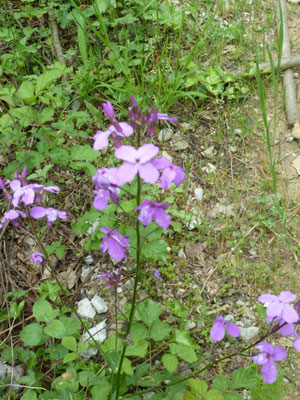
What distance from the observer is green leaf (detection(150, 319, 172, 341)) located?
202 cm

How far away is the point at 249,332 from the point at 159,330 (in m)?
0.68

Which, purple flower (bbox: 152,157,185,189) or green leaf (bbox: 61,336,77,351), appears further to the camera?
green leaf (bbox: 61,336,77,351)

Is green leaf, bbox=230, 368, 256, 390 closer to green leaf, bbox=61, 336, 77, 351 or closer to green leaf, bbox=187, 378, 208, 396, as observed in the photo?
green leaf, bbox=187, 378, 208, 396

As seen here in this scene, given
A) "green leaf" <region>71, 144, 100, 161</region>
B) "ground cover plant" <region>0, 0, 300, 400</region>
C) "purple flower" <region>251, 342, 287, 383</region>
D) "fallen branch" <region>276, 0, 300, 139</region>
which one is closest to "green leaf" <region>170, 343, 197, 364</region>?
"ground cover plant" <region>0, 0, 300, 400</region>

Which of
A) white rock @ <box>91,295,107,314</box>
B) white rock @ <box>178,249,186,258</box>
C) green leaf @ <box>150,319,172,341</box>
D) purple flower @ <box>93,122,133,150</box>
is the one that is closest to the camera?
purple flower @ <box>93,122,133,150</box>

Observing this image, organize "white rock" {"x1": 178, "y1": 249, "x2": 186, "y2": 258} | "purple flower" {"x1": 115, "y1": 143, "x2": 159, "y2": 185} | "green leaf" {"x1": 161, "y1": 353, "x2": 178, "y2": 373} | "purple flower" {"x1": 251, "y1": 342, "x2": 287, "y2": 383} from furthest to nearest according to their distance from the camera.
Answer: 1. "white rock" {"x1": 178, "y1": 249, "x2": 186, "y2": 258}
2. "green leaf" {"x1": 161, "y1": 353, "x2": 178, "y2": 373}
3. "purple flower" {"x1": 251, "y1": 342, "x2": 287, "y2": 383}
4. "purple flower" {"x1": 115, "y1": 143, "x2": 159, "y2": 185}

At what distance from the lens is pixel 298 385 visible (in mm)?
2217

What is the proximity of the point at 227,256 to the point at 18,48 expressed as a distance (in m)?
2.50

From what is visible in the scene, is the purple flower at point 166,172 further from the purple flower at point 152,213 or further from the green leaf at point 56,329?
the green leaf at point 56,329

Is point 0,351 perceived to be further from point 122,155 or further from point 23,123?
point 122,155

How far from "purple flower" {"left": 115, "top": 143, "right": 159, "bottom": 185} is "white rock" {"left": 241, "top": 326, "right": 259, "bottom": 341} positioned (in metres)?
1.61

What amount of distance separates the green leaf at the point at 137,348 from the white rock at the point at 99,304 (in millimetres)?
557

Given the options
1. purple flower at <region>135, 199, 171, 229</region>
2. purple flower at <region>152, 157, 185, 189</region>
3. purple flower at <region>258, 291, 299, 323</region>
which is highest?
purple flower at <region>152, 157, 185, 189</region>

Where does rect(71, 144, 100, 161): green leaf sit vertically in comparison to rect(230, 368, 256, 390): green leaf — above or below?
above
